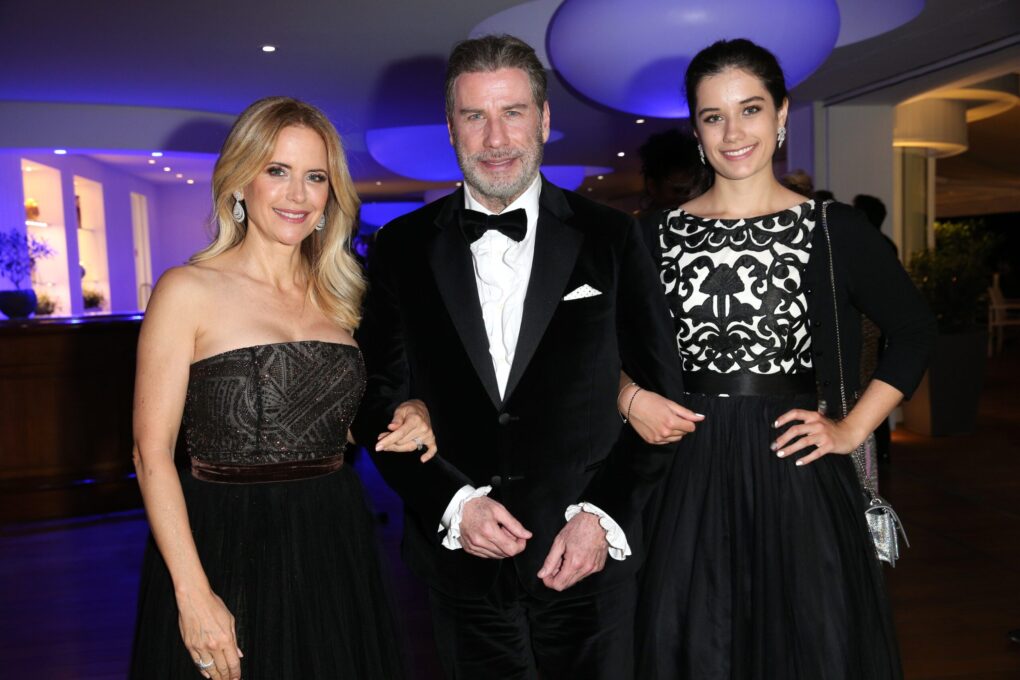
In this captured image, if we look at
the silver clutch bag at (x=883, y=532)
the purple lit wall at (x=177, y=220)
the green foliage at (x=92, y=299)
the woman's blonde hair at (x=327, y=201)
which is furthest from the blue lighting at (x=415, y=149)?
the silver clutch bag at (x=883, y=532)

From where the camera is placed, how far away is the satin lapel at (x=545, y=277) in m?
1.72

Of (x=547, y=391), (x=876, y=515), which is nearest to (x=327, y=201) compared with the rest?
(x=547, y=391)

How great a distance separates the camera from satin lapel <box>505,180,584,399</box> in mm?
1716

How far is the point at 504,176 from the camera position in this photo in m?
1.75

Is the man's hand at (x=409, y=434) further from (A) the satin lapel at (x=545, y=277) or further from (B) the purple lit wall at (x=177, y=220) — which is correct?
(B) the purple lit wall at (x=177, y=220)

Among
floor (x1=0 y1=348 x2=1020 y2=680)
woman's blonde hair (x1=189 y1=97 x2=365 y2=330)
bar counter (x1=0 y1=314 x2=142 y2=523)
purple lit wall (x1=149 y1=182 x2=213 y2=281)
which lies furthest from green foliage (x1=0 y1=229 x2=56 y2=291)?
woman's blonde hair (x1=189 y1=97 x2=365 y2=330)

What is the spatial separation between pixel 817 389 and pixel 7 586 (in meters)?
4.26

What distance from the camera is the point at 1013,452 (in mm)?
6922

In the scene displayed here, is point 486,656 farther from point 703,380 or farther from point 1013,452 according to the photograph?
point 1013,452

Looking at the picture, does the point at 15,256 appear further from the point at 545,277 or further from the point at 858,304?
the point at 858,304

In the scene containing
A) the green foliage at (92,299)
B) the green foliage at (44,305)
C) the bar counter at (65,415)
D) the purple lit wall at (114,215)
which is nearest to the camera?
the bar counter at (65,415)

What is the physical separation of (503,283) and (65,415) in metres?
4.98

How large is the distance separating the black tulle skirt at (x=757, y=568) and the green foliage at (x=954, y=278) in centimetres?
636

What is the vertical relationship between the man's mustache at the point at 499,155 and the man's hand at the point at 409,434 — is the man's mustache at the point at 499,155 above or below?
above
